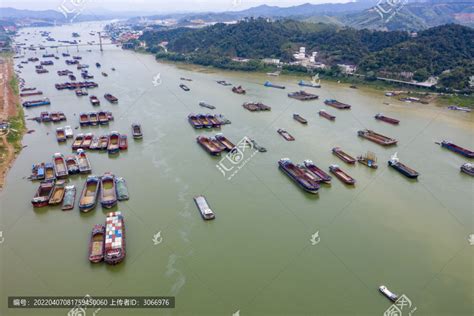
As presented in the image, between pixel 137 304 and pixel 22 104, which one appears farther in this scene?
pixel 22 104

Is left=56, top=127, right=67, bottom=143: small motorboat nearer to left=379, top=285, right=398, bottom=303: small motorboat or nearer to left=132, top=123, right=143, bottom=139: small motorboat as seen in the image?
left=132, top=123, right=143, bottom=139: small motorboat

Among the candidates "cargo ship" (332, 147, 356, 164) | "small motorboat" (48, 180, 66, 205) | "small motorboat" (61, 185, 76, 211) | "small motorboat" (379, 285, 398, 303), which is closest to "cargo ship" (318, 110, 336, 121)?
"cargo ship" (332, 147, 356, 164)

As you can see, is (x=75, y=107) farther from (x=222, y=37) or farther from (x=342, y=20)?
(x=342, y=20)

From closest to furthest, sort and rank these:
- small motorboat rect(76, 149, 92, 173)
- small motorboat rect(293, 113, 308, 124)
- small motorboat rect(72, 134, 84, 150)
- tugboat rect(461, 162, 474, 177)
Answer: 1. small motorboat rect(76, 149, 92, 173)
2. tugboat rect(461, 162, 474, 177)
3. small motorboat rect(72, 134, 84, 150)
4. small motorboat rect(293, 113, 308, 124)

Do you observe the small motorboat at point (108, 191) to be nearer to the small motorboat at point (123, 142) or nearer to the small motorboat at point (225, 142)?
the small motorboat at point (123, 142)

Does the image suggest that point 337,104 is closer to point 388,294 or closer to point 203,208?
point 203,208

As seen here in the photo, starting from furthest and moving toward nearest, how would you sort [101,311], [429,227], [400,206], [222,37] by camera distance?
1. [222,37]
2. [400,206]
3. [429,227]
4. [101,311]

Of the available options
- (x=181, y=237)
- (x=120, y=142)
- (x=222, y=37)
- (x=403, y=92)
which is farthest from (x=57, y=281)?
(x=222, y=37)
